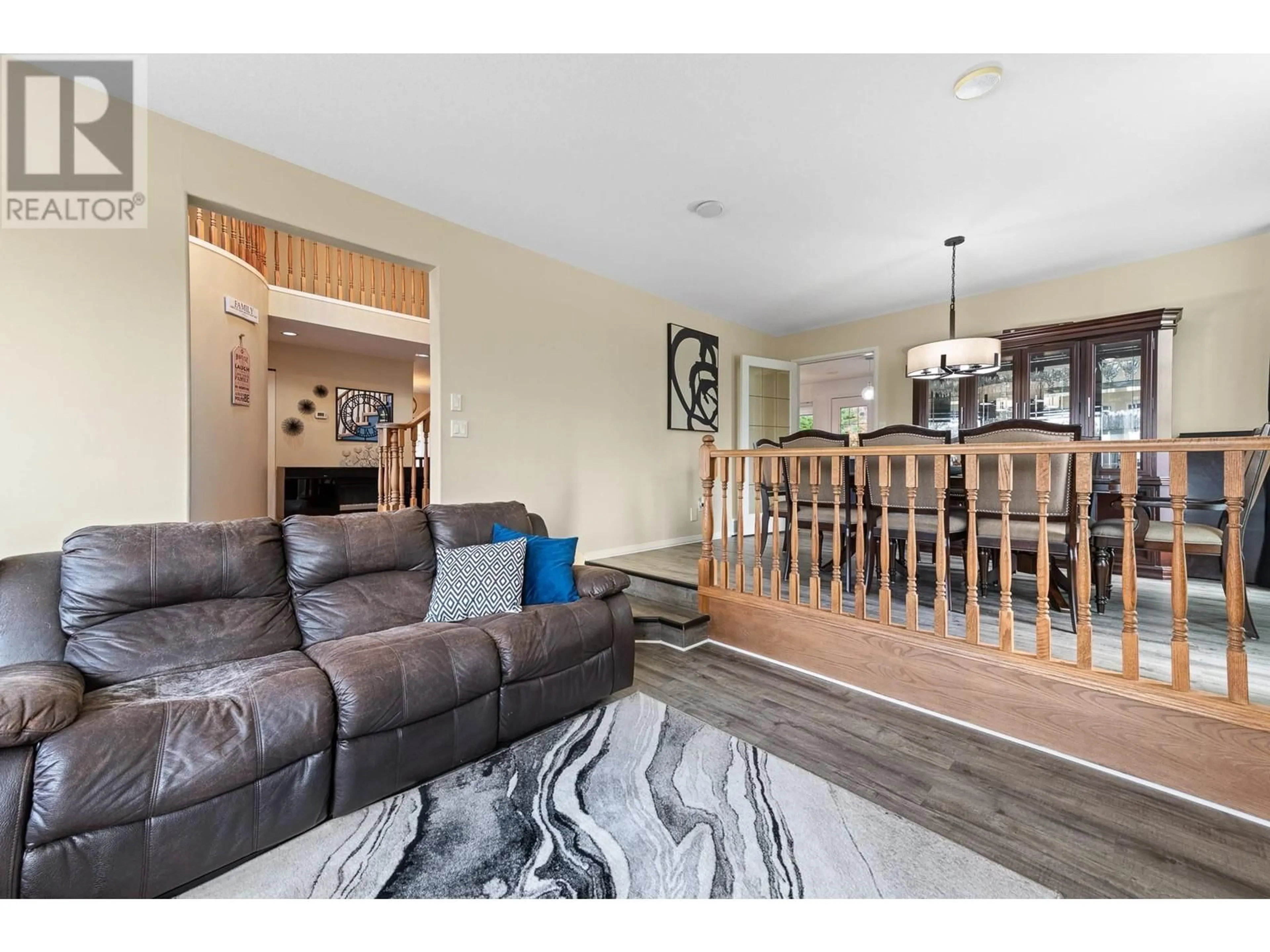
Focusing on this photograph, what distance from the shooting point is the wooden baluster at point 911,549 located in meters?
2.33

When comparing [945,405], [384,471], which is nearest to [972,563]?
[945,405]

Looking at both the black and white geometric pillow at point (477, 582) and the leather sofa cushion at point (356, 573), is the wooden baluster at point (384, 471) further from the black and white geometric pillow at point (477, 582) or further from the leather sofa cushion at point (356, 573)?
the black and white geometric pillow at point (477, 582)

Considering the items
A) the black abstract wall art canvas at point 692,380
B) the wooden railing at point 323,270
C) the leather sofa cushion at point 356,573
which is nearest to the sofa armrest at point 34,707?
the leather sofa cushion at point 356,573

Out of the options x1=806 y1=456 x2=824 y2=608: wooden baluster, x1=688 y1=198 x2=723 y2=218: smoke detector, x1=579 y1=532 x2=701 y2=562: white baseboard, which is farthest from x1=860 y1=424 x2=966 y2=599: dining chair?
x1=579 y1=532 x2=701 y2=562: white baseboard

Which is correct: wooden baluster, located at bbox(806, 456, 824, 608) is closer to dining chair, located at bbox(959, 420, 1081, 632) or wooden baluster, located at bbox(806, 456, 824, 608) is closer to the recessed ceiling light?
dining chair, located at bbox(959, 420, 1081, 632)

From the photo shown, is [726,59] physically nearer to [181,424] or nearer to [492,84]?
[492,84]

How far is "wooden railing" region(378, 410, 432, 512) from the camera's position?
3.97 metres

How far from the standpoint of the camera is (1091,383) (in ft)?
13.8

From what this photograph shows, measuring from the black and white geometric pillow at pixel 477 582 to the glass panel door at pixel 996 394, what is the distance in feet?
14.5

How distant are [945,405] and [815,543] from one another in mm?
3238

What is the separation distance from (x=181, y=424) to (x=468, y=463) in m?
1.48

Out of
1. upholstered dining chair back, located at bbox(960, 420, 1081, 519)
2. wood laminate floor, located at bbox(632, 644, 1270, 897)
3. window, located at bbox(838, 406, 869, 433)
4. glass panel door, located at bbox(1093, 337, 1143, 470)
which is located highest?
window, located at bbox(838, 406, 869, 433)

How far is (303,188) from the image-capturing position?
283 cm
